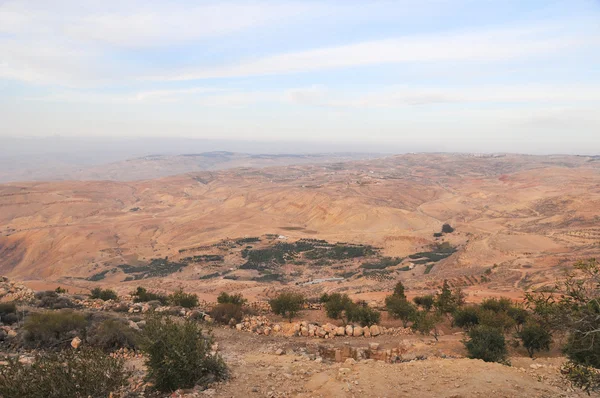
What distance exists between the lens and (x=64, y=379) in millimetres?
6609

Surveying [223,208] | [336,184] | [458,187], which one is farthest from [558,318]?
[458,187]

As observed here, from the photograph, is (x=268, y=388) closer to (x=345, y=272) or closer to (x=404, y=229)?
(x=345, y=272)

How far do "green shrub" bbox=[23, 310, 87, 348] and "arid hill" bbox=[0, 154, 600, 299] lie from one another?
1827cm

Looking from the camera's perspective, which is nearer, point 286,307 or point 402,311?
point 402,311

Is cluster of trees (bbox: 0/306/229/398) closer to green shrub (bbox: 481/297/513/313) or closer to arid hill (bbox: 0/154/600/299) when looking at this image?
green shrub (bbox: 481/297/513/313)

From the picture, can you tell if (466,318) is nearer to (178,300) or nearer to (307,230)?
(178,300)

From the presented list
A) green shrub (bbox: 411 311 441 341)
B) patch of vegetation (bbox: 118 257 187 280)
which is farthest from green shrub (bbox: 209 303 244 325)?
patch of vegetation (bbox: 118 257 187 280)

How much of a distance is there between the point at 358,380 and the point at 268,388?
230 cm

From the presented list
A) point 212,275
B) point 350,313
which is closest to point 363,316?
point 350,313

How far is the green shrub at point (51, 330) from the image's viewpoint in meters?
13.2

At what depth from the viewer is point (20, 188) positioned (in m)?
110

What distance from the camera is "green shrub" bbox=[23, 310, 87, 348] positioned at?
43.1 feet

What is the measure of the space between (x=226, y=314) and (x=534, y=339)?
44.5 feet

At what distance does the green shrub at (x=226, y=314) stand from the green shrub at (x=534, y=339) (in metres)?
12.6
